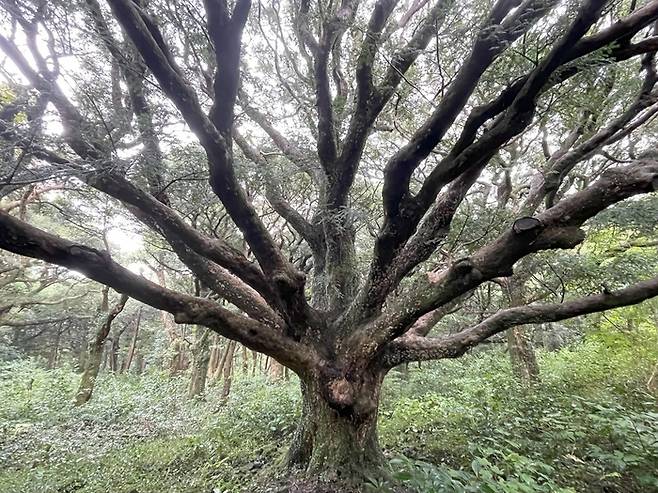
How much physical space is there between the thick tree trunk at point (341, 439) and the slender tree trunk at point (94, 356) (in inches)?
278

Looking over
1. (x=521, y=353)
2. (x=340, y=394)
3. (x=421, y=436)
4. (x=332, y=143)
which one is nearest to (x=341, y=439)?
(x=340, y=394)

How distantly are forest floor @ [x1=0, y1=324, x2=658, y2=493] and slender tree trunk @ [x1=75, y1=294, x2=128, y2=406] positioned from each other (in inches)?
13.6

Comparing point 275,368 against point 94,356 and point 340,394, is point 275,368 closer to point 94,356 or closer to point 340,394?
point 94,356

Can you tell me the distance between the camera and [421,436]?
4.99 metres

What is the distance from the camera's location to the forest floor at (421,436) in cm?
342

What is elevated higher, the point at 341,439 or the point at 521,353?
the point at 521,353

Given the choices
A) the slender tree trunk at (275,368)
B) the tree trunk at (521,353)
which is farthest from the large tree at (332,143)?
the slender tree trunk at (275,368)

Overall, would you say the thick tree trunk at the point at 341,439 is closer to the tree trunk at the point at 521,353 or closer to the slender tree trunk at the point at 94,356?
the tree trunk at the point at 521,353

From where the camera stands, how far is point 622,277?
5.52m

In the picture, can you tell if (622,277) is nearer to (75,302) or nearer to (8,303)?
(8,303)

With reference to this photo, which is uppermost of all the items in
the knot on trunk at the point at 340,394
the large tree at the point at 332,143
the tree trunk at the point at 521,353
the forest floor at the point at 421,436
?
the large tree at the point at 332,143

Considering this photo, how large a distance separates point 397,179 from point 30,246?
296 centimetres

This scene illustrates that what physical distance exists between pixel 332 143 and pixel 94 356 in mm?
9192

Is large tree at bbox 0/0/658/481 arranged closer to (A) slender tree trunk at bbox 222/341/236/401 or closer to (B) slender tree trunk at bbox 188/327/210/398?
(A) slender tree trunk at bbox 222/341/236/401
